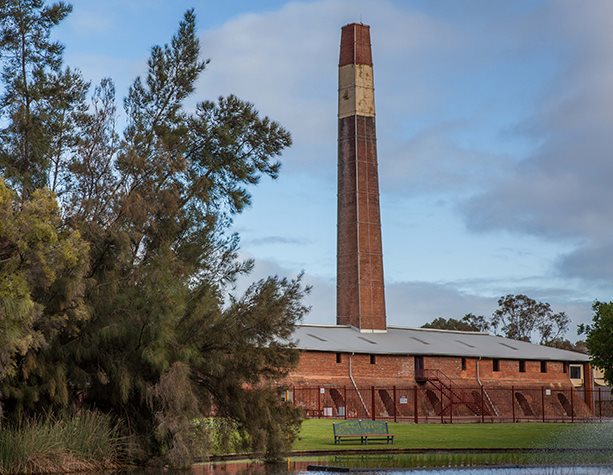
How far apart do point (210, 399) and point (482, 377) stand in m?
39.8

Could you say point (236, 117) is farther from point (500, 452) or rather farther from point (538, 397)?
point (538, 397)

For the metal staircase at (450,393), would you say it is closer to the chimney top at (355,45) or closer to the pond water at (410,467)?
the chimney top at (355,45)

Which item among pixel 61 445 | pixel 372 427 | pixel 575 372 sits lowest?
pixel 61 445

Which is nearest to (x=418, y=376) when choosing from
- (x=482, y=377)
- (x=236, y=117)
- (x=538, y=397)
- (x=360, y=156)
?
(x=482, y=377)

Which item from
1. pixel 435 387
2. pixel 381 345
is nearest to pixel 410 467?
pixel 435 387

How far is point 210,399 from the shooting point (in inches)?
946

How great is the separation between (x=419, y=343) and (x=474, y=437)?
28.6 metres

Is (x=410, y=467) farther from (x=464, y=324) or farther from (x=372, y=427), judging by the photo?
(x=464, y=324)

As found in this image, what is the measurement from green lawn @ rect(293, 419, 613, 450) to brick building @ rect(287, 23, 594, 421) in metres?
16.1

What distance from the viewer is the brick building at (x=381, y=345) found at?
5816 centimetres

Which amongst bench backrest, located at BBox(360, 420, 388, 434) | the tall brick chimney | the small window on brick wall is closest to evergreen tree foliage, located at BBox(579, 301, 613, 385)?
bench backrest, located at BBox(360, 420, 388, 434)

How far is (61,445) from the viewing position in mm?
20734

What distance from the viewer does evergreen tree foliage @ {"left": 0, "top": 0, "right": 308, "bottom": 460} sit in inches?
865

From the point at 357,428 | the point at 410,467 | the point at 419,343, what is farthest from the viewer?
the point at 419,343
